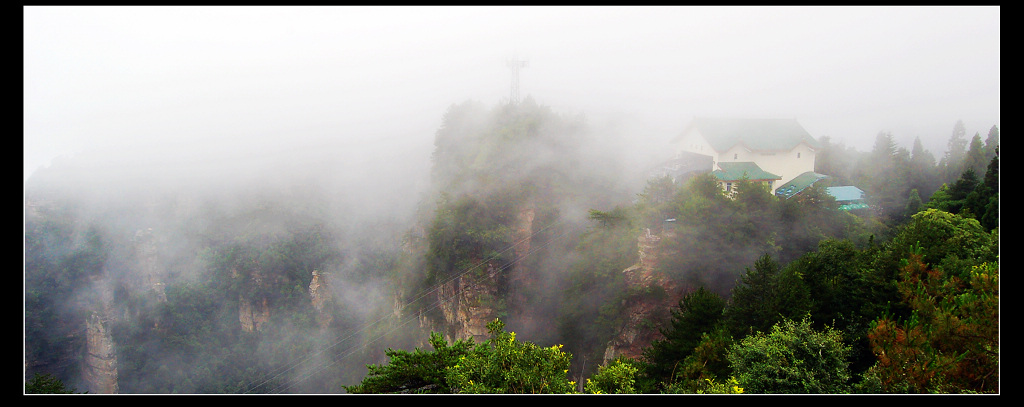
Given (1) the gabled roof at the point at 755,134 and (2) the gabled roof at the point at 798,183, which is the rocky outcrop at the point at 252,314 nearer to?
(1) the gabled roof at the point at 755,134

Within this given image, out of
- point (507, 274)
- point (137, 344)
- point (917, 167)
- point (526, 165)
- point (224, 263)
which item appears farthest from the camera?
point (224, 263)

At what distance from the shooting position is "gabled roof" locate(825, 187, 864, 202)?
72.4ft

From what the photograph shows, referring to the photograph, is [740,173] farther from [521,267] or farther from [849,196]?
[521,267]

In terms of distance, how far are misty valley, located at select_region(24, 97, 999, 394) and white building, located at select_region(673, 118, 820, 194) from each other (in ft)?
0.37

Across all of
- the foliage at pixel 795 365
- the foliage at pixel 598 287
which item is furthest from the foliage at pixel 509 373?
the foliage at pixel 598 287

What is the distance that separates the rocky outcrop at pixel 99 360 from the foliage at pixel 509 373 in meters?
34.5

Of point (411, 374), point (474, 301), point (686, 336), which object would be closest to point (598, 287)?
point (474, 301)

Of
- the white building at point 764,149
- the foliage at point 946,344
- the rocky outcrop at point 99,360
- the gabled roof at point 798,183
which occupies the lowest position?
the rocky outcrop at point 99,360

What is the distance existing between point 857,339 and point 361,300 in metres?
34.2

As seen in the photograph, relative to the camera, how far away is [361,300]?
38.5 m

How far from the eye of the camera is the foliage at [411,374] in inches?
358

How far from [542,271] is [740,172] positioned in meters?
11.0
